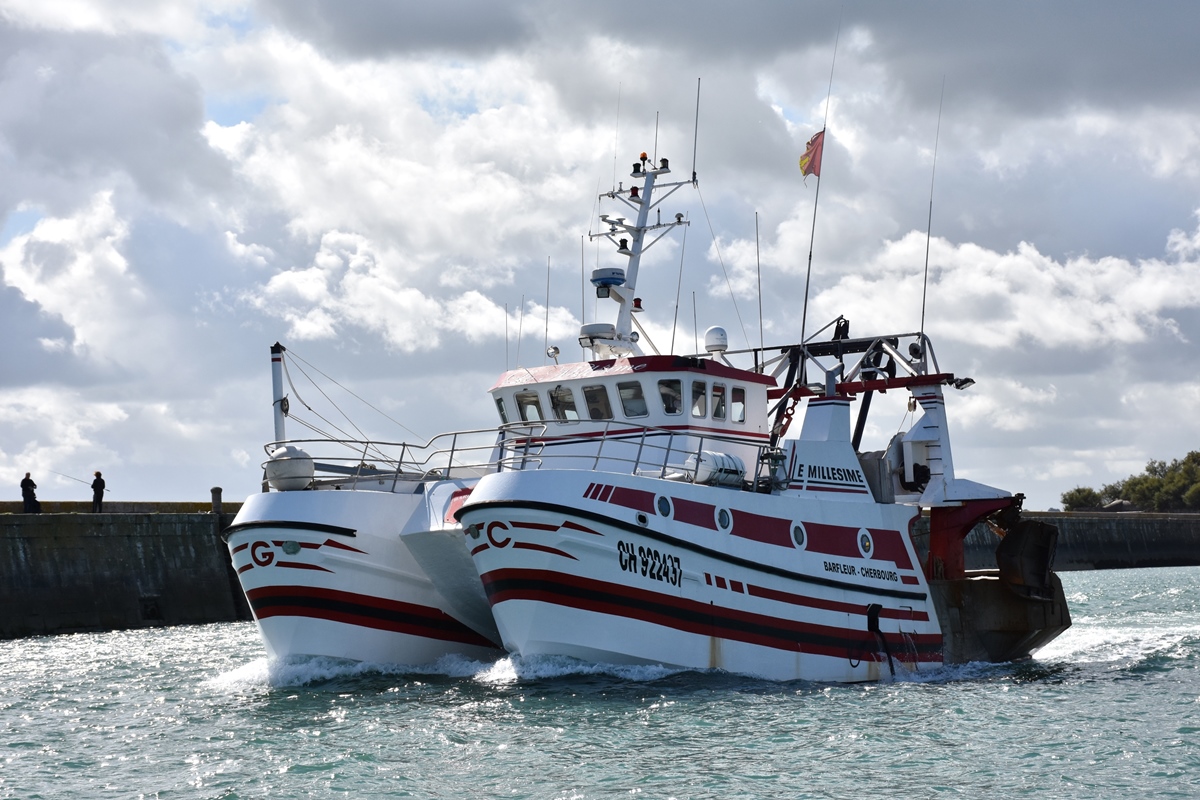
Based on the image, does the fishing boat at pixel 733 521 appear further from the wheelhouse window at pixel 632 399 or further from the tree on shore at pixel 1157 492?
the tree on shore at pixel 1157 492

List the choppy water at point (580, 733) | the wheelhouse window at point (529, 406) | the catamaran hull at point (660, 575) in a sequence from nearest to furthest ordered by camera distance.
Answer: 1. the choppy water at point (580, 733)
2. the catamaran hull at point (660, 575)
3. the wheelhouse window at point (529, 406)

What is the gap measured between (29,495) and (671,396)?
54.3ft

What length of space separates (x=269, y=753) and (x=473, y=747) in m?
1.98

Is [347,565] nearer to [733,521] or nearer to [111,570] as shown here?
[733,521]

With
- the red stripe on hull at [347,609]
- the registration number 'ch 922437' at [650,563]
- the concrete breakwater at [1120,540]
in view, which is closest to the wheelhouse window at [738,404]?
the registration number 'ch 922437' at [650,563]

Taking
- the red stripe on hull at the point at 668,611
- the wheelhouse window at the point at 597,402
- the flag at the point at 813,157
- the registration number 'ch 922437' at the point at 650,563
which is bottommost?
the red stripe on hull at the point at 668,611

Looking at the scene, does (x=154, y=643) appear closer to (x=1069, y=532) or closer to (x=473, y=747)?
(x=473, y=747)

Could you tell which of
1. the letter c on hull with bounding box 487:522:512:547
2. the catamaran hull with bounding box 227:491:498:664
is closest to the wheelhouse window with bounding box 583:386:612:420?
the catamaran hull with bounding box 227:491:498:664

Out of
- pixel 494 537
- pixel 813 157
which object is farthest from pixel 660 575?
pixel 813 157

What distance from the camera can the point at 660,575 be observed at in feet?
52.2

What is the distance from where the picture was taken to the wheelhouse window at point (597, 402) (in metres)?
19.2

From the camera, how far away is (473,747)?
12.9 metres

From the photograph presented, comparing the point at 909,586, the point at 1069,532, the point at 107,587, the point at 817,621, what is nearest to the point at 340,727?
the point at 817,621

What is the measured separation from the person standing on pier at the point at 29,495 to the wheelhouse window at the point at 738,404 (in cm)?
1670
